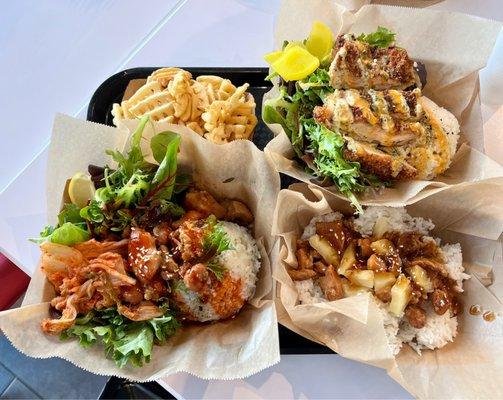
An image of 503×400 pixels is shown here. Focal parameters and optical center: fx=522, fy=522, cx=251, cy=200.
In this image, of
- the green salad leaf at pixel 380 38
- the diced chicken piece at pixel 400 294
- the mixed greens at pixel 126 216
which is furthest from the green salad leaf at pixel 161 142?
the diced chicken piece at pixel 400 294

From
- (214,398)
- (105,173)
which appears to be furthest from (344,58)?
(214,398)

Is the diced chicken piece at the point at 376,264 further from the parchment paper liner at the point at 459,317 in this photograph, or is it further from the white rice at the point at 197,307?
the white rice at the point at 197,307

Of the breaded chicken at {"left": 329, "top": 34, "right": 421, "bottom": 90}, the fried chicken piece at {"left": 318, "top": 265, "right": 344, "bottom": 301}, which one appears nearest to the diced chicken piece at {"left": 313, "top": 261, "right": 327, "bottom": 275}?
the fried chicken piece at {"left": 318, "top": 265, "right": 344, "bottom": 301}

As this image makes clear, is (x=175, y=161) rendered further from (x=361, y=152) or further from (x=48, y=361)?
(x=48, y=361)

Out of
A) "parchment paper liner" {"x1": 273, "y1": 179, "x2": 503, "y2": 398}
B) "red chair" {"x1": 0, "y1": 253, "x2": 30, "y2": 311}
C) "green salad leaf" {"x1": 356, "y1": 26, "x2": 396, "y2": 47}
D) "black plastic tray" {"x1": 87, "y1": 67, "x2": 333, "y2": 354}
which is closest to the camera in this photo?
"parchment paper liner" {"x1": 273, "y1": 179, "x2": 503, "y2": 398}

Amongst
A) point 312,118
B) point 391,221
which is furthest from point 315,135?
point 391,221

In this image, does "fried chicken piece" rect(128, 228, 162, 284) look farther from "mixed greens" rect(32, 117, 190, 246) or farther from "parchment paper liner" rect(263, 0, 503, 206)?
"parchment paper liner" rect(263, 0, 503, 206)
